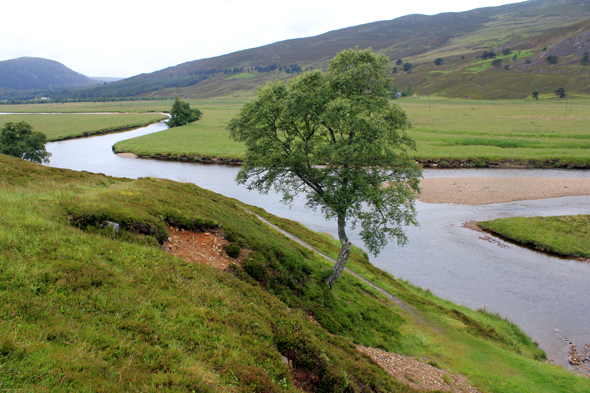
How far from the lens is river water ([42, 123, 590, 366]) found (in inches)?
952

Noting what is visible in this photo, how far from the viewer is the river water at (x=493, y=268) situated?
2417cm

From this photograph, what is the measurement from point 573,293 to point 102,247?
35.3 m

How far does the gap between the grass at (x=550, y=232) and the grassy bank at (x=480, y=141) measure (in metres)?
31.7

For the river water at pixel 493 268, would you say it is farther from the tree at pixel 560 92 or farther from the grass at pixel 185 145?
the tree at pixel 560 92

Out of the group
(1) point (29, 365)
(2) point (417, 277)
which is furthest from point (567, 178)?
(1) point (29, 365)

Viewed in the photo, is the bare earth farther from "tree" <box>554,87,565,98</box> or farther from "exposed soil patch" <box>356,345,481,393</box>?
"tree" <box>554,87,565,98</box>

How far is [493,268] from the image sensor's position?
3156 cm

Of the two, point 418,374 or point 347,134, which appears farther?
point 347,134

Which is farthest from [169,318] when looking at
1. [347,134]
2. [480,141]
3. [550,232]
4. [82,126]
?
[82,126]

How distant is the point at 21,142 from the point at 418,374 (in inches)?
2705

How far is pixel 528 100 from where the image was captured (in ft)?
535

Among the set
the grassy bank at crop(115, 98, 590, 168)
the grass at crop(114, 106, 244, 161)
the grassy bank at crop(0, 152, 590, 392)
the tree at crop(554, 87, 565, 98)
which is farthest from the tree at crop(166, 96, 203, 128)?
the tree at crop(554, 87, 565, 98)

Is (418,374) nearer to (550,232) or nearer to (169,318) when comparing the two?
(169,318)

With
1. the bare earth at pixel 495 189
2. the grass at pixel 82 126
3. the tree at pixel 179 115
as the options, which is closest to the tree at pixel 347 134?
the bare earth at pixel 495 189
